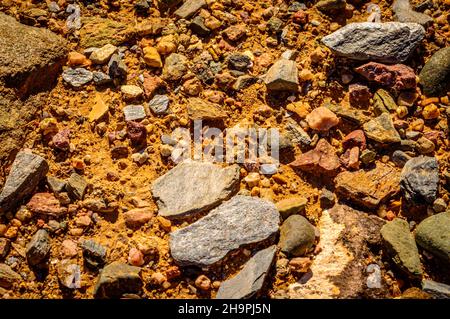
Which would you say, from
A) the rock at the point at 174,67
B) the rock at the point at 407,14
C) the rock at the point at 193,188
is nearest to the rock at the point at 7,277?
the rock at the point at 193,188

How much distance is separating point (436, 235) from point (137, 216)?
2.00 metres

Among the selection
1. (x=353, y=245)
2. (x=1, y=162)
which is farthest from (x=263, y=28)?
(x=1, y=162)

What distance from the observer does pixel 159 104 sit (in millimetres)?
3094

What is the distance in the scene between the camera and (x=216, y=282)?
2.61 metres

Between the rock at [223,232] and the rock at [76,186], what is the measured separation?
73 cm

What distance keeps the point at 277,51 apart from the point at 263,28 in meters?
0.25

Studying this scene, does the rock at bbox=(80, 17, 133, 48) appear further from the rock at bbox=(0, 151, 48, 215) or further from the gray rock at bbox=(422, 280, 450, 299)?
the gray rock at bbox=(422, 280, 450, 299)

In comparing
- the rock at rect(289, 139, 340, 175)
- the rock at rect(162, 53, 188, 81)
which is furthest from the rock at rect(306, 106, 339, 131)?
the rock at rect(162, 53, 188, 81)

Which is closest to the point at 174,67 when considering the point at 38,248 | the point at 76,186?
the point at 76,186

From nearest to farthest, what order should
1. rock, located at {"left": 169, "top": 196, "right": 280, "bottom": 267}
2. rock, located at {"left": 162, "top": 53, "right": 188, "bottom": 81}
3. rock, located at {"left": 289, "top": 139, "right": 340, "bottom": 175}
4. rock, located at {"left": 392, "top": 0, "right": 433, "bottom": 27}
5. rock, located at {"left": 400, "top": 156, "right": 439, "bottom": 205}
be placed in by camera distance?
rock, located at {"left": 169, "top": 196, "right": 280, "bottom": 267} < rock, located at {"left": 400, "top": 156, "right": 439, "bottom": 205} < rock, located at {"left": 289, "top": 139, "right": 340, "bottom": 175} < rock, located at {"left": 162, "top": 53, "right": 188, "bottom": 81} < rock, located at {"left": 392, "top": 0, "right": 433, "bottom": 27}

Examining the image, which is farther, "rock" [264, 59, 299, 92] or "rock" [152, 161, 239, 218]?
"rock" [264, 59, 299, 92]

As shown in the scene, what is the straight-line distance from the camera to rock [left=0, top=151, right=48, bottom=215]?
9.07 ft

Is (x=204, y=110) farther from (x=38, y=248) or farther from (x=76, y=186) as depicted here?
(x=38, y=248)

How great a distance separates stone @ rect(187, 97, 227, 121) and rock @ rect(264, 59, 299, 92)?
0.44m
